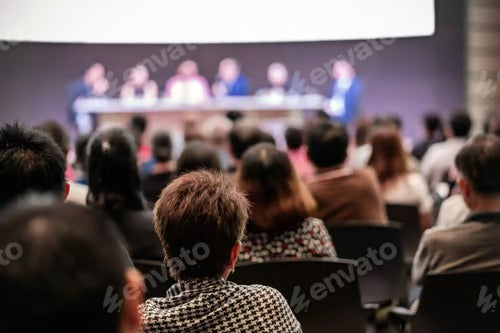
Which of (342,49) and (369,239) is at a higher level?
(342,49)

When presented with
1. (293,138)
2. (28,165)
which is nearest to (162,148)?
(293,138)

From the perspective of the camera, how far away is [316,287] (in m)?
2.20

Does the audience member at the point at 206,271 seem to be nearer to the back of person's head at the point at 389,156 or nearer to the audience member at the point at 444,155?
the back of person's head at the point at 389,156

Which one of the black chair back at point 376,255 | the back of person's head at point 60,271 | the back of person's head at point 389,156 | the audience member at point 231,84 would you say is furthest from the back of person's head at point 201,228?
the audience member at point 231,84

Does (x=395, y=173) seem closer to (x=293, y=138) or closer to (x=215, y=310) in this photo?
(x=293, y=138)

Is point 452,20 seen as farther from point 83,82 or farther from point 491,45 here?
point 83,82

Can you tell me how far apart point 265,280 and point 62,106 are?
35.1 feet

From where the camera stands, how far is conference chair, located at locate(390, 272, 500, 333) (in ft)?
6.79

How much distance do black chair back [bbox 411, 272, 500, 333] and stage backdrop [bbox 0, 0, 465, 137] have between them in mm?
9781

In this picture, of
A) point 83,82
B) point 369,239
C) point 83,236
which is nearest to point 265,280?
point 369,239

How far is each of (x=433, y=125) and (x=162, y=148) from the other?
3.32 m

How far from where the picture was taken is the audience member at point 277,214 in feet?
8.25

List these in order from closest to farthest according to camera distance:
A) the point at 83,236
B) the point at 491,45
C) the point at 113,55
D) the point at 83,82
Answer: the point at 83,236, the point at 491,45, the point at 83,82, the point at 113,55

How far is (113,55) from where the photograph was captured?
12.1 m
